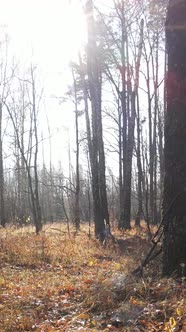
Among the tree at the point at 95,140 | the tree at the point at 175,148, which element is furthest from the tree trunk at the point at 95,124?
the tree at the point at 175,148

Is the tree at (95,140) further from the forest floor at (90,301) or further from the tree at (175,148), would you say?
the tree at (175,148)

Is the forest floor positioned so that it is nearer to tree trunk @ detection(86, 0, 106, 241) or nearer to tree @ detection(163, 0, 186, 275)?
tree @ detection(163, 0, 186, 275)

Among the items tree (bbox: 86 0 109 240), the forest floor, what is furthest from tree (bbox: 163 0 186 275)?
tree (bbox: 86 0 109 240)

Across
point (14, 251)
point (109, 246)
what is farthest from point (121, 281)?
point (109, 246)

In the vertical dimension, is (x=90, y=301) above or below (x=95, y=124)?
below

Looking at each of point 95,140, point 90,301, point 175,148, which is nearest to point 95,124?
point 95,140

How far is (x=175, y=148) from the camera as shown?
17.7 feet

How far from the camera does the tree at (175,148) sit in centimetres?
531

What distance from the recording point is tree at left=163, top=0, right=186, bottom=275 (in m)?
5.31

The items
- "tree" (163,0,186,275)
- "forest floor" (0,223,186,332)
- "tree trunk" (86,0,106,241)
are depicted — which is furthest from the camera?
"tree trunk" (86,0,106,241)

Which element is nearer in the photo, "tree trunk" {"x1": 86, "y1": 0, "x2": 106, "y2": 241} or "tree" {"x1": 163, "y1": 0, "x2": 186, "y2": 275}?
"tree" {"x1": 163, "y1": 0, "x2": 186, "y2": 275}

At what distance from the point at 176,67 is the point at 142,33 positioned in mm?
12129

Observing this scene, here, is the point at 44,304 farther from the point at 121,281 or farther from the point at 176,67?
the point at 176,67

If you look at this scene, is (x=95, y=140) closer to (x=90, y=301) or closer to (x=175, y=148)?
(x=175, y=148)
